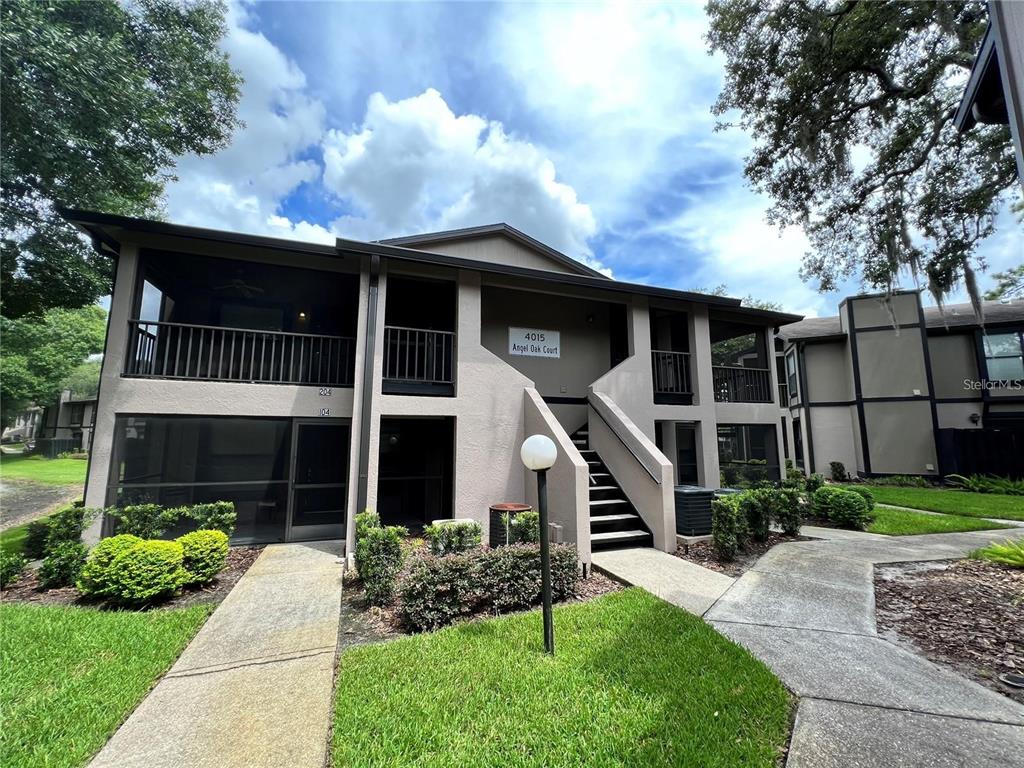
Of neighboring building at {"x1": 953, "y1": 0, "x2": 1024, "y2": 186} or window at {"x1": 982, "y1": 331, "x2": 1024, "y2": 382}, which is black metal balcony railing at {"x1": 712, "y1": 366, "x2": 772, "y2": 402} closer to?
neighboring building at {"x1": 953, "y1": 0, "x2": 1024, "y2": 186}

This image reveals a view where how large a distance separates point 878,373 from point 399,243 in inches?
739

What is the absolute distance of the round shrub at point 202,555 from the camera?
5070mm

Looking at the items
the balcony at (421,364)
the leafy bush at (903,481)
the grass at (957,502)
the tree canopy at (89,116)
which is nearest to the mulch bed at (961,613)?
the grass at (957,502)

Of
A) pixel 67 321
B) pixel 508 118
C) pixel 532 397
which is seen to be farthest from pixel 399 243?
pixel 67 321

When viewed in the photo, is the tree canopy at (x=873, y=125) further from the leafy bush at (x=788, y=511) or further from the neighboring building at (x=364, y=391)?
the leafy bush at (x=788, y=511)

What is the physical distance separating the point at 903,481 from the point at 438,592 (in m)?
19.0

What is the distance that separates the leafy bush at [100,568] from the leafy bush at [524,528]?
445 centimetres

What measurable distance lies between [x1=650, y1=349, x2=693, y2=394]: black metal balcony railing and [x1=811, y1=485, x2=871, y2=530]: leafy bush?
11.2 feet

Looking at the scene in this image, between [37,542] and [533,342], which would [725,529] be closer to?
[533,342]

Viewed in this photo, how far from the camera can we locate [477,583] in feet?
14.5

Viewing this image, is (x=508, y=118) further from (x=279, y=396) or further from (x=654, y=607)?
(x=654, y=607)

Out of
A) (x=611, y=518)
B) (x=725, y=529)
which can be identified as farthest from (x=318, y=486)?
(x=725, y=529)

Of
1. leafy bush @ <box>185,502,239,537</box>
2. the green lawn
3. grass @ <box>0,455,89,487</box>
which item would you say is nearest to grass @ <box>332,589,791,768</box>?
leafy bush @ <box>185,502,239,537</box>

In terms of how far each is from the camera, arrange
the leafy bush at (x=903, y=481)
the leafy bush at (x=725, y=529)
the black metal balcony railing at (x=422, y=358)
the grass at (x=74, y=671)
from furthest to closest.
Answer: the leafy bush at (x=903, y=481)
the black metal balcony railing at (x=422, y=358)
the leafy bush at (x=725, y=529)
the grass at (x=74, y=671)
